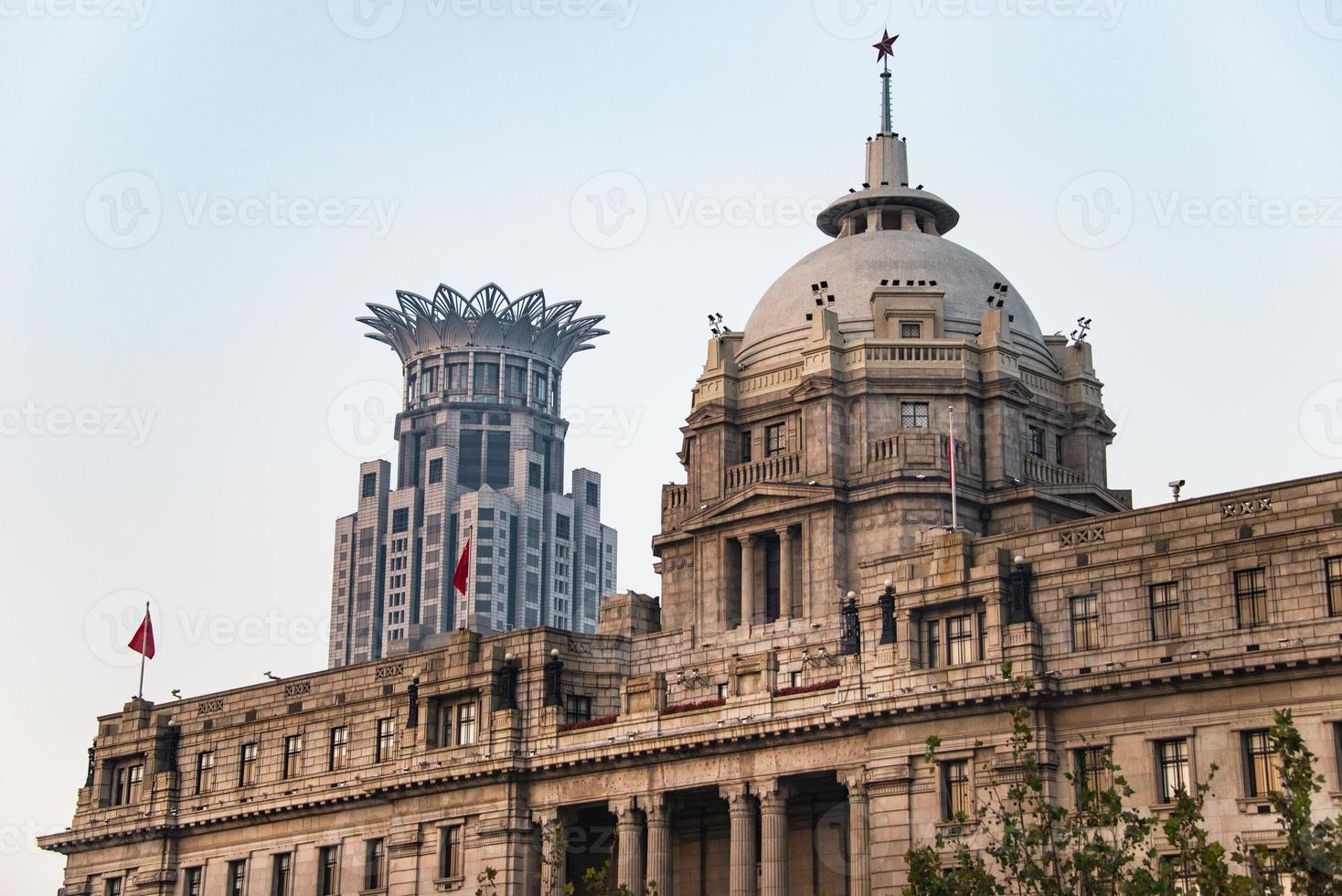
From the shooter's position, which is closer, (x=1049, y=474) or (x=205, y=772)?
(x=1049, y=474)

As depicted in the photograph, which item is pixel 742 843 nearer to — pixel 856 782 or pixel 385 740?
pixel 856 782

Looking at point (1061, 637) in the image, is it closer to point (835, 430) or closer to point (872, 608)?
point (872, 608)

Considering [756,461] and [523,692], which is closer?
[523,692]

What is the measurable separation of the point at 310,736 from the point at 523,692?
47.3ft

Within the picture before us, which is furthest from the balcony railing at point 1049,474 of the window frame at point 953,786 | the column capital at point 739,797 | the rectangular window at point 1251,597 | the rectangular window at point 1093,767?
the rectangular window at point 1251,597

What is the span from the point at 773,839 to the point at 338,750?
2726cm

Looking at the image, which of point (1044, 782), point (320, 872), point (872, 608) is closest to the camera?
point (1044, 782)

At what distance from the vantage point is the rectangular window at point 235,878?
104312mm

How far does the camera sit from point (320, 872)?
100 metres

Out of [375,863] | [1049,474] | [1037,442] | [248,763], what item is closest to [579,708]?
[375,863]

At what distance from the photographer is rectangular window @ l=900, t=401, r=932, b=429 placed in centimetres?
10175

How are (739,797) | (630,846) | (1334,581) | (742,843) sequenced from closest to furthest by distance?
(1334,581) → (742,843) → (739,797) → (630,846)

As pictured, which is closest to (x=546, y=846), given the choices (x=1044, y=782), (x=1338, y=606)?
(x=1044, y=782)

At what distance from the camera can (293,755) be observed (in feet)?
342
